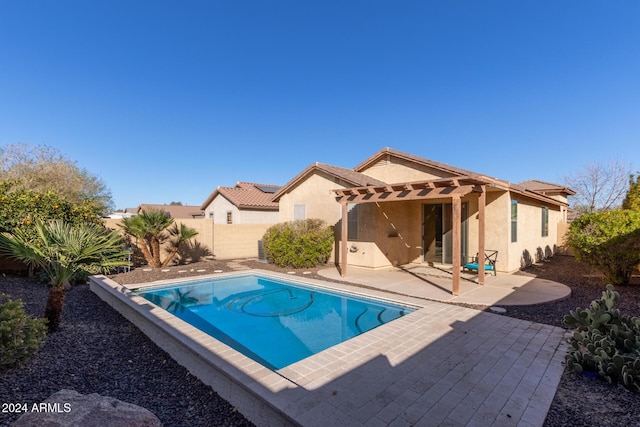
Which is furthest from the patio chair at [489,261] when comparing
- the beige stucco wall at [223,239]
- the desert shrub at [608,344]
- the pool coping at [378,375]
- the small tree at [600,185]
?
the small tree at [600,185]

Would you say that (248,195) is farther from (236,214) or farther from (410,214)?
(410,214)

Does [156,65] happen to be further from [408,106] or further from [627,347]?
[627,347]

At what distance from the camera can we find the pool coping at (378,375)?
11.3 ft

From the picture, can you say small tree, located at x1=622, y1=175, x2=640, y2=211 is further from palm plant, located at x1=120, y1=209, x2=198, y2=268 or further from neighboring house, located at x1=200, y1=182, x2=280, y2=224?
neighboring house, located at x1=200, y1=182, x2=280, y2=224

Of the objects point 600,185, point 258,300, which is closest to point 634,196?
point 258,300

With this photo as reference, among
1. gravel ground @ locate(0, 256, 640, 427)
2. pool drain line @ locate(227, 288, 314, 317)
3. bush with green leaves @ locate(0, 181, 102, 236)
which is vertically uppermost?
bush with green leaves @ locate(0, 181, 102, 236)

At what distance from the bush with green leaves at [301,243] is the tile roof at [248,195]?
843cm

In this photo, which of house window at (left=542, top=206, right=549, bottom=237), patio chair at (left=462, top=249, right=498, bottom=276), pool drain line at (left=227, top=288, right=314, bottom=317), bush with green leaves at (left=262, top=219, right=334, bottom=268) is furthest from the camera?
house window at (left=542, top=206, right=549, bottom=237)

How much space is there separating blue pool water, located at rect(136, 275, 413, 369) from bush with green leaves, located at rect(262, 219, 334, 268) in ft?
7.76

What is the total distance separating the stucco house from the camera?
11.7 metres

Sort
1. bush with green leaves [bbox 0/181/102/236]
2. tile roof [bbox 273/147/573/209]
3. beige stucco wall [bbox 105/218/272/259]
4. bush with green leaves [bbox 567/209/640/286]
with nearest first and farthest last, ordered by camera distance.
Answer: bush with green leaves [bbox 567/209/640/286] → bush with green leaves [bbox 0/181/102/236] → tile roof [bbox 273/147/573/209] → beige stucco wall [bbox 105/218/272/259]

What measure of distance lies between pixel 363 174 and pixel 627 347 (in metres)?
12.6

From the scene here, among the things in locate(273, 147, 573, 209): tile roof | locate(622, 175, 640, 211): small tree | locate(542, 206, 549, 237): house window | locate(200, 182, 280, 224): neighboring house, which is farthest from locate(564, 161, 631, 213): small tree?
locate(200, 182, 280, 224): neighboring house

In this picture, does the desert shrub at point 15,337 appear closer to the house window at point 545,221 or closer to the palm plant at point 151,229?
the palm plant at point 151,229
